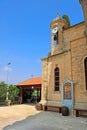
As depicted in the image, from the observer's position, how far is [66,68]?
1781cm

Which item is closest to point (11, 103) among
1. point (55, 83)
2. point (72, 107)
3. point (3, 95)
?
point (3, 95)

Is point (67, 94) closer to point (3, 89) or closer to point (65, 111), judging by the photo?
point (65, 111)

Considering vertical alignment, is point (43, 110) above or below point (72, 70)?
below

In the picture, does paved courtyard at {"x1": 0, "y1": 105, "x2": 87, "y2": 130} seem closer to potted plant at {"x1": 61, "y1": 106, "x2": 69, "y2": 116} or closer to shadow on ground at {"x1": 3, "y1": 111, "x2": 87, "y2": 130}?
shadow on ground at {"x1": 3, "y1": 111, "x2": 87, "y2": 130}

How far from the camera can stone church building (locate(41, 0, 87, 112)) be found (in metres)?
16.2

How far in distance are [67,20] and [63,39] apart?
3692 millimetres

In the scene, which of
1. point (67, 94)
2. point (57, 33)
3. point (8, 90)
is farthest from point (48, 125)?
point (8, 90)

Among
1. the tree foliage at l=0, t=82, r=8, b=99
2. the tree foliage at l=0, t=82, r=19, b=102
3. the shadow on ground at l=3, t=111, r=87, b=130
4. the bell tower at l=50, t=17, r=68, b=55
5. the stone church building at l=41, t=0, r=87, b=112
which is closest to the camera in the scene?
the shadow on ground at l=3, t=111, r=87, b=130

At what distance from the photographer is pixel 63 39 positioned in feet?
62.8

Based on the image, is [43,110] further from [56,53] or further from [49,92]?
[56,53]

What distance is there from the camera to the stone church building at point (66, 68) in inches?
638

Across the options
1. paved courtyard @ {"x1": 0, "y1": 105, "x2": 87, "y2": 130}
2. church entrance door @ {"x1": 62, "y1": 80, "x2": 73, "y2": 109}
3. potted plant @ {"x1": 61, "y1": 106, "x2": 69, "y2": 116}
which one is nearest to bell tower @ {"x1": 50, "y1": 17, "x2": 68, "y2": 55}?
church entrance door @ {"x1": 62, "y1": 80, "x2": 73, "y2": 109}

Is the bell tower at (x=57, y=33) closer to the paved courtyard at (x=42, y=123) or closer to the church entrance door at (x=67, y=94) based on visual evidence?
the church entrance door at (x=67, y=94)

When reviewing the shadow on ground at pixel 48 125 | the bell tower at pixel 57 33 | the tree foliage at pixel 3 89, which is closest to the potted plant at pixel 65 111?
the shadow on ground at pixel 48 125
